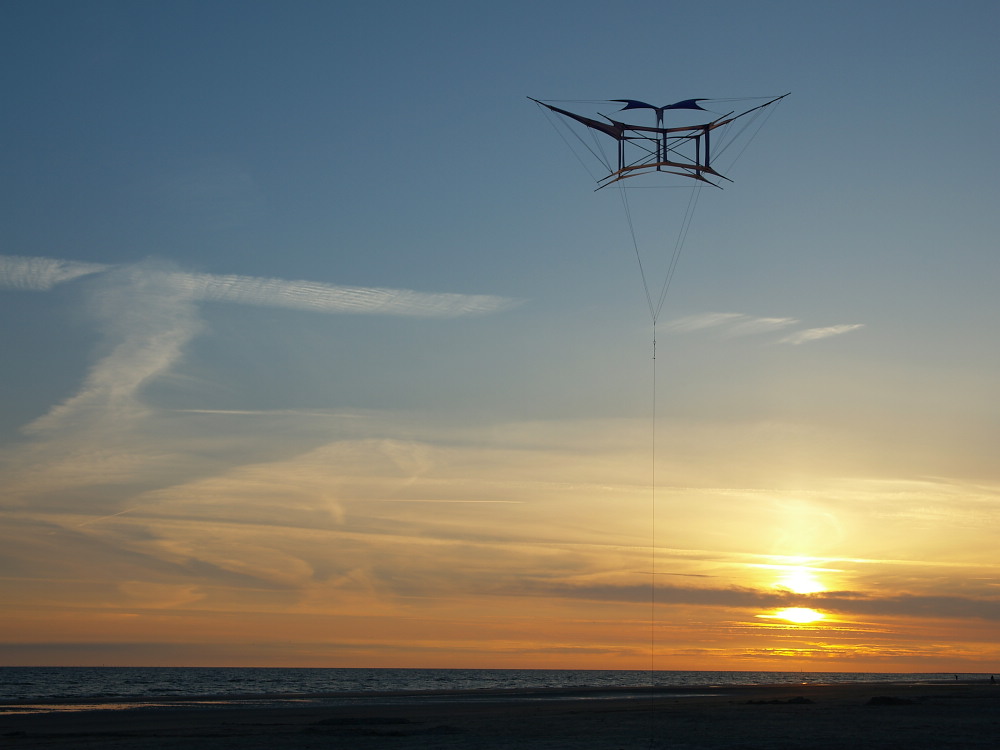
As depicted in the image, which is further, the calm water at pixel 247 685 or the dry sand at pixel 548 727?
the calm water at pixel 247 685

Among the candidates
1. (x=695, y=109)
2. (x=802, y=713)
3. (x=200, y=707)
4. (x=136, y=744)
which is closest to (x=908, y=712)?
(x=802, y=713)

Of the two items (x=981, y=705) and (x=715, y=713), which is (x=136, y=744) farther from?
(x=981, y=705)

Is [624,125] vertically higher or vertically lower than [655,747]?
higher

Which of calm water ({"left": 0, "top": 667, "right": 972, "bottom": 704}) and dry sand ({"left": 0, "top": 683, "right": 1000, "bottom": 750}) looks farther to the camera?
calm water ({"left": 0, "top": 667, "right": 972, "bottom": 704})

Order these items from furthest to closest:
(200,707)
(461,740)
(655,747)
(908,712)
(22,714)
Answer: (200,707) < (22,714) < (908,712) < (461,740) < (655,747)

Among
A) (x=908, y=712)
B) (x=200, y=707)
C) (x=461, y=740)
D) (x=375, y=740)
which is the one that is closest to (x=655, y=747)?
(x=461, y=740)

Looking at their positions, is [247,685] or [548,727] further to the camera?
[247,685]

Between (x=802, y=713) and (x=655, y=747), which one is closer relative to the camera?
(x=655, y=747)

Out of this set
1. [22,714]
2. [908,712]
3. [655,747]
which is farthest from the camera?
[22,714]
